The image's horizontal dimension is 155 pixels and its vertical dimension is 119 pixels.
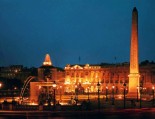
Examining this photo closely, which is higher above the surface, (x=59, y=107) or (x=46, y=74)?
(x=46, y=74)

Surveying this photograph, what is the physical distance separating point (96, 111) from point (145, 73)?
398 ft

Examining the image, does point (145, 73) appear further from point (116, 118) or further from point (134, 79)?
point (116, 118)

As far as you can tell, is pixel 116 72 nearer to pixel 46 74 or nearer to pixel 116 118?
pixel 46 74

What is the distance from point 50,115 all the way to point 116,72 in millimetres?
131764

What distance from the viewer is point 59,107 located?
149 feet

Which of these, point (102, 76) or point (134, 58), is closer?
point (134, 58)

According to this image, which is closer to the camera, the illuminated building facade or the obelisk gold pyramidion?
the obelisk gold pyramidion

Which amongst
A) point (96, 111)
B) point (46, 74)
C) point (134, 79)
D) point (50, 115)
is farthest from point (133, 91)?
point (50, 115)

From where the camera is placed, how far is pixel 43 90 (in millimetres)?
54906

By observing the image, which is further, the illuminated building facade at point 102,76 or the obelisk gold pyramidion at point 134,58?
the illuminated building facade at point 102,76

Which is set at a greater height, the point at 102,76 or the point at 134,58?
the point at 102,76

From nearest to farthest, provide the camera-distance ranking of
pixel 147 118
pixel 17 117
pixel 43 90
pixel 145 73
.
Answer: pixel 147 118
pixel 17 117
pixel 43 90
pixel 145 73

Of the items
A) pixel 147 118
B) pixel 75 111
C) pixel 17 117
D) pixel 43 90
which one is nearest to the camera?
pixel 147 118

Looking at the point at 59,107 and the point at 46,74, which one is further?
the point at 46,74
